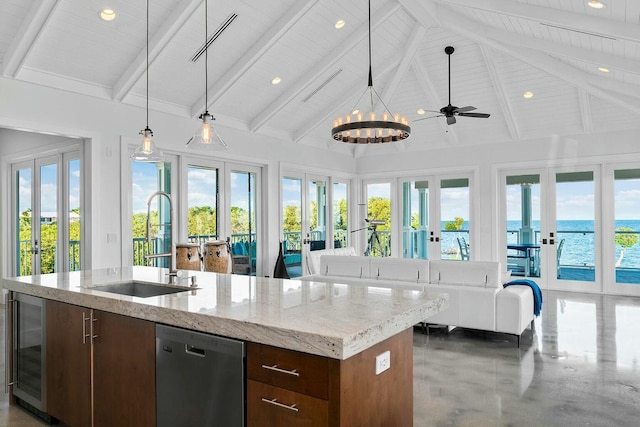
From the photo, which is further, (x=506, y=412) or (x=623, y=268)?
(x=623, y=268)

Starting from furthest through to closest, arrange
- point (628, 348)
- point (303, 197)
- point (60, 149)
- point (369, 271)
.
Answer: point (303, 197), point (60, 149), point (369, 271), point (628, 348)

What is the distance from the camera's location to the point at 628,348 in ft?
14.0

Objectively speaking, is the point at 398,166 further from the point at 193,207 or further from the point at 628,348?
the point at 628,348

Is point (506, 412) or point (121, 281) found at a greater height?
point (121, 281)

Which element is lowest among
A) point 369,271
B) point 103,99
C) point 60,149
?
point 369,271

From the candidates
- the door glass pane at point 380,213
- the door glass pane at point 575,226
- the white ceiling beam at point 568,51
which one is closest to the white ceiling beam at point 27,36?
the white ceiling beam at point 568,51

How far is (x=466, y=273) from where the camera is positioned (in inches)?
181

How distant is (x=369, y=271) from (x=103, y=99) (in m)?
3.83

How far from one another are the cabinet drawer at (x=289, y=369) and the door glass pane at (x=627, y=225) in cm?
772

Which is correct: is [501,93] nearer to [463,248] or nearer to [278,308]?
[463,248]

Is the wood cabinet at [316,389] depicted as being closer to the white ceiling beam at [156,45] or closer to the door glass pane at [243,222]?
the white ceiling beam at [156,45]

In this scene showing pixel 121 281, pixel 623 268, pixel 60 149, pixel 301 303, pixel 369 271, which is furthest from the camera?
pixel 623 268

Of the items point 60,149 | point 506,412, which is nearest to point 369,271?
point 506,412

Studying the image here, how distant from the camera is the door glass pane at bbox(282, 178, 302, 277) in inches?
327
